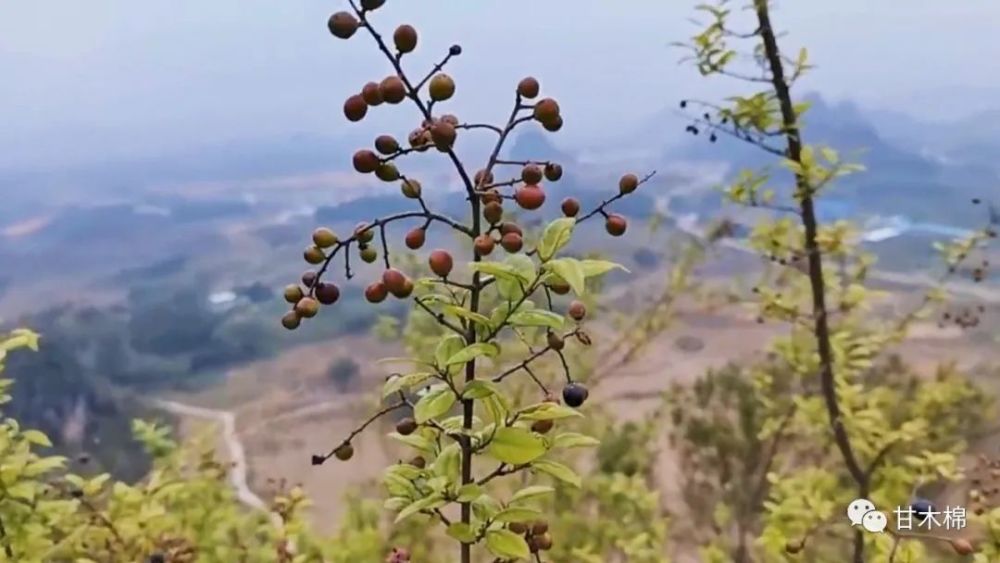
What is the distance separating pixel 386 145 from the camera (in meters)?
0.33

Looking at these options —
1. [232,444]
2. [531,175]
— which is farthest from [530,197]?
[232,444]

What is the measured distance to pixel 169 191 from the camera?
2.10 metres

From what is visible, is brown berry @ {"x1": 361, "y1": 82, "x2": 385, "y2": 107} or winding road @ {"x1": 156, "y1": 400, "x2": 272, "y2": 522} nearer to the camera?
brown berry @ {"x1": 361, "y1": 82, "x2": 385, "y2": 107}

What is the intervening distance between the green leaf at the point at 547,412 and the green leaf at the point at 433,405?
0.03m

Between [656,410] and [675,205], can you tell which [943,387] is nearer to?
[656,410]

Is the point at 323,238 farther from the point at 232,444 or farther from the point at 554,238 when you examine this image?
the point at 232,444

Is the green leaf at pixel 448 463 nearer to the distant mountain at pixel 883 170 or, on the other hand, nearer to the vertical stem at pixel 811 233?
the vertical stem at pixel 811 233

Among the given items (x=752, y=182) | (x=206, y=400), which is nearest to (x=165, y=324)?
(x=206, y=400)

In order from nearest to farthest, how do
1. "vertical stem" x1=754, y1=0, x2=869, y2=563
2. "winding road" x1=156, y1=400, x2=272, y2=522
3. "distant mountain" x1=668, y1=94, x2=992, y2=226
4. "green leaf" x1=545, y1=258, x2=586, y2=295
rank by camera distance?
"green leaf" x1=545, y1=258, x2=586, y2=295
"vertical stem" x1=754, y1=0, x2=869, y2=563
"winding road" x1=156, y1=400, x2=272, y2=522
"distant mountain" x1=668, y1=94, x2=992, y2=226

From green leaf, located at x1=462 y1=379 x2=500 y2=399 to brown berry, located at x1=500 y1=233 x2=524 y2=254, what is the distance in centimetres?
5

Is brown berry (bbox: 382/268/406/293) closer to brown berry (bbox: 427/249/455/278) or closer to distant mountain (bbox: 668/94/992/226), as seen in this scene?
brown berry (bbox: 427/249/455/278)

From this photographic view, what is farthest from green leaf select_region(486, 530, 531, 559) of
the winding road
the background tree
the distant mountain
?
the distant mountain

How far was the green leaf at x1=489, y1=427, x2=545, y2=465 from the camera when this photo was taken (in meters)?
0.33

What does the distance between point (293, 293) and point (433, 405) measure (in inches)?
2.5
